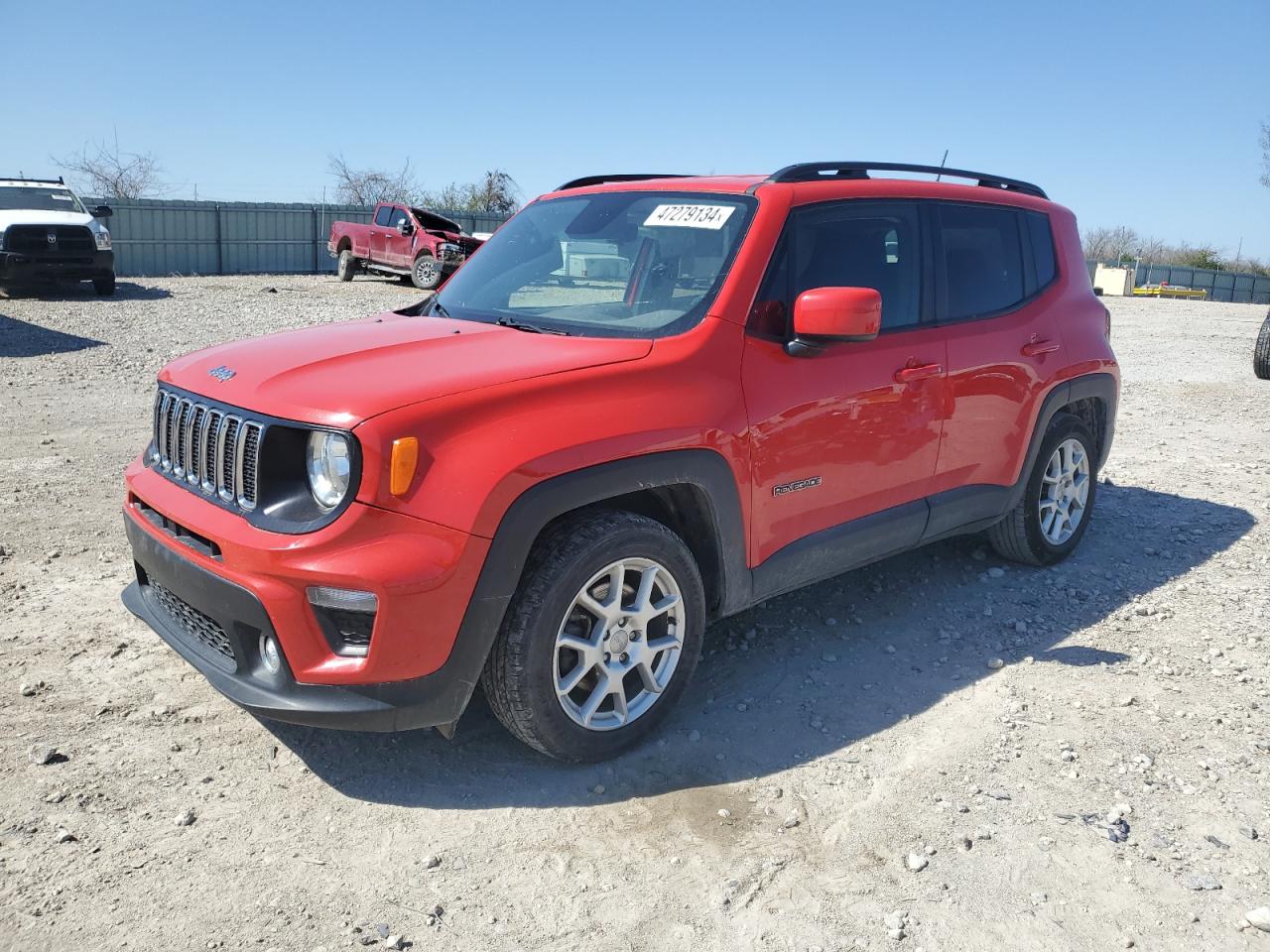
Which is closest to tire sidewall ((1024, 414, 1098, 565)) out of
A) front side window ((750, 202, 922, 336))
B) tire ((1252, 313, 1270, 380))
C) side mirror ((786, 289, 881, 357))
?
front side window ((750, 202, 922, 336))

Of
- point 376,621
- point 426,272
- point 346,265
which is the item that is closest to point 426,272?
point 426,272

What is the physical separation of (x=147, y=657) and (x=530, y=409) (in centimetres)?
208

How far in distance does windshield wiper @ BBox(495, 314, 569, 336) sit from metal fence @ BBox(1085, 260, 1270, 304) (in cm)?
4468

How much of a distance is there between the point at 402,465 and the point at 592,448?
0.59 meters

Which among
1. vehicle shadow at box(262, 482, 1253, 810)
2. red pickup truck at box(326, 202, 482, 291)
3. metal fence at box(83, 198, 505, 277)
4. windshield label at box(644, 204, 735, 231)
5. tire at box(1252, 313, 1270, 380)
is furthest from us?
metal fence at box(83, 198, 505, 277)

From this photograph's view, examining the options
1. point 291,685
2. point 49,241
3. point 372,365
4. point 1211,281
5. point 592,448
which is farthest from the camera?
point 1211,281

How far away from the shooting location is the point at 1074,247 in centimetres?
534

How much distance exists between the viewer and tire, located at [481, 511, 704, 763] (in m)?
3.08

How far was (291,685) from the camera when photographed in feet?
9.61

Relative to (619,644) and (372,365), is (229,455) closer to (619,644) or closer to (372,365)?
(372,365)

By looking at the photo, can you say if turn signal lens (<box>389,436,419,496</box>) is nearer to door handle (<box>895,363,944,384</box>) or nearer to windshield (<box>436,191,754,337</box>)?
windshield (<box>436,191,754,337</box>)

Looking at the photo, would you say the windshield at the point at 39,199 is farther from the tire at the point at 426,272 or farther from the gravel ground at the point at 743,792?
the gravel ground at the point at 743,792

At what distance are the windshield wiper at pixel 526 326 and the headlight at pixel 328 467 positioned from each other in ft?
3.29

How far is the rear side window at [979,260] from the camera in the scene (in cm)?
441
